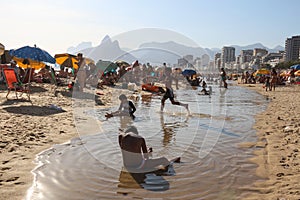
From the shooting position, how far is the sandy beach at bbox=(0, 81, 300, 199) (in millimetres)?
3559

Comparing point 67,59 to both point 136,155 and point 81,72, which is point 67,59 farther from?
point 136,155

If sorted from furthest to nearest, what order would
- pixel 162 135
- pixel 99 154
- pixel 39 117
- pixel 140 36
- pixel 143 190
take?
pixel 39 117, pixel 162 135, pixel 140 36, pixel 99 154, pixel 143 190

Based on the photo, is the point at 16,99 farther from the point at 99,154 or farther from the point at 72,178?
the point at 72,178

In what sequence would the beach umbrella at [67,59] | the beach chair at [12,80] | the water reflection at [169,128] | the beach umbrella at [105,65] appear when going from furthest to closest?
the beach umbrella at [67,59]
the beach umbrella at [105,65]
the beach chair at [12,80]
the water reflection at [169,128]

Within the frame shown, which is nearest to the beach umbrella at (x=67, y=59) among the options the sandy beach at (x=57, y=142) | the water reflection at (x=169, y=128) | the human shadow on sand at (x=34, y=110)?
the sandy beach at (x=57, y=142)

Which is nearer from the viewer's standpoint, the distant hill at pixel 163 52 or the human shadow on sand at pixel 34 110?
the distant hill at pixel 163 52

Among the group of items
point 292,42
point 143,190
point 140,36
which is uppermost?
point 292,42

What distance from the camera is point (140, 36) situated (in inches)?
227

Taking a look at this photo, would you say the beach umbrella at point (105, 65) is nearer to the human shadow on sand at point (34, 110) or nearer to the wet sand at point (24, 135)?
the wet sand at point (24, 135)

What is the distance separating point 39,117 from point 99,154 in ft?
10.2

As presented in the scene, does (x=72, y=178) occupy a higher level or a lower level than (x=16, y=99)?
lower

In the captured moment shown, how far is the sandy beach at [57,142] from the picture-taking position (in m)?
3.56

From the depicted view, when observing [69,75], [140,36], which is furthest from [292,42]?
[140,36]

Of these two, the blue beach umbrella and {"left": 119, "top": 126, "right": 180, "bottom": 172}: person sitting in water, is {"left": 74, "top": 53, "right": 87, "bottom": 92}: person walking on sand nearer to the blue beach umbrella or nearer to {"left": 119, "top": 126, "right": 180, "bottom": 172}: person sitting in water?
the blue beach umbrella
